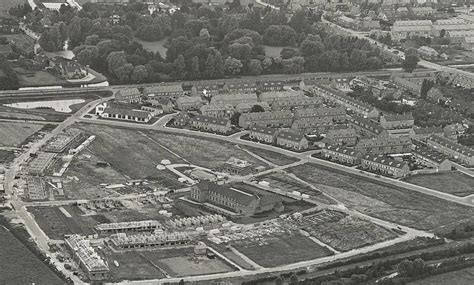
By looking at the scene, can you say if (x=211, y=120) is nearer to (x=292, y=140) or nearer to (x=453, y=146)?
(x=292, y=140)

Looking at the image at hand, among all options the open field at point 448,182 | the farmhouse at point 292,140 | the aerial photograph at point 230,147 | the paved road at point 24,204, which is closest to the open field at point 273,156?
the aerial photograph at point 230,147

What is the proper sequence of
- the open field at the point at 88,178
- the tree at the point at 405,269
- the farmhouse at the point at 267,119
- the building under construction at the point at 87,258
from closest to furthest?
the building under construction at the point at 87,258 < the tree at the point at 405,269 < the open field at the point at 88,178 < the farmhouse at the point at 267,119

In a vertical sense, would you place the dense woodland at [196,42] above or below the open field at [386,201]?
above

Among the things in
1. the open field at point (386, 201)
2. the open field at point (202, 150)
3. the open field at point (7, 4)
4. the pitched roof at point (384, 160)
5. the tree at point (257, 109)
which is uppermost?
the open field at point (7, 4)

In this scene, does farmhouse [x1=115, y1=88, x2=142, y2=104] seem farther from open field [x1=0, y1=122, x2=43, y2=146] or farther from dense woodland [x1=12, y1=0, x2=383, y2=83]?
open field [x1=0, y1=122, x2=43, y2=146]

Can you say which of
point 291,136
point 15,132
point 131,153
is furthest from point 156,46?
point 131,153

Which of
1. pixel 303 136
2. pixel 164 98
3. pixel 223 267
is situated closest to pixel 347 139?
pixel 303 136

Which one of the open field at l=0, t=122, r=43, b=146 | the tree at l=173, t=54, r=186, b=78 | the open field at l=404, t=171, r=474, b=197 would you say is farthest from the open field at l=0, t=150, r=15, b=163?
the tree at l=173, t=54, r=186, b=78

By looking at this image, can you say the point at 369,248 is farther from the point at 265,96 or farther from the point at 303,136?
the point at 265,96

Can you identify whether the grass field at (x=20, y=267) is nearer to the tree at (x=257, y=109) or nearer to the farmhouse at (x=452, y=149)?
the tree at (x=257, y=109)
